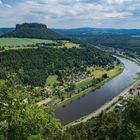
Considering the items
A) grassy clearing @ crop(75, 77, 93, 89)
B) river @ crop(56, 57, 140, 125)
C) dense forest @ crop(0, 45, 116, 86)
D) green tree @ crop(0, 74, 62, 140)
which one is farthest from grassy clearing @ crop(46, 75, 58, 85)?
green tree @ crop(0, 74, 62, 140)

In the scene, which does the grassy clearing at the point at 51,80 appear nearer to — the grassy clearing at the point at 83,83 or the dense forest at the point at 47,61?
the dense forest at the point at 47,61

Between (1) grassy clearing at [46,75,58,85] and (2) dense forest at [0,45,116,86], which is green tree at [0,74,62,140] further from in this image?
(1) grassy clearing at [46,75,58,85]

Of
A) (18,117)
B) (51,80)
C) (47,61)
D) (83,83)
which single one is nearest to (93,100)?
(83,83)

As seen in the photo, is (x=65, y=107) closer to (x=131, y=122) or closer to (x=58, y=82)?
(x=58, y=82)

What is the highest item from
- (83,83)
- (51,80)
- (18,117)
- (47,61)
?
(18,117)

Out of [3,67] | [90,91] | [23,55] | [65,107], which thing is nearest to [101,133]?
[65,107]

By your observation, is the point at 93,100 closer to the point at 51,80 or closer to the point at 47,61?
the point at 51,80
